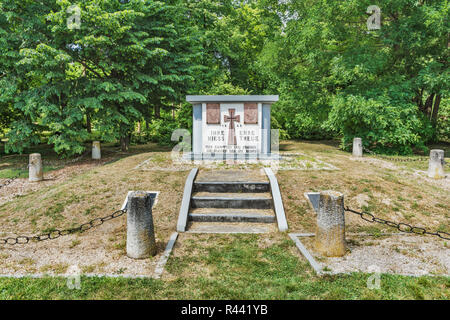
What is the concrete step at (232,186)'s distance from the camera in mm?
8094

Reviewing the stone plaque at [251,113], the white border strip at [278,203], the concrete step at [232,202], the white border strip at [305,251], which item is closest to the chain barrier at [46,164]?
the concrete step at [232,202]

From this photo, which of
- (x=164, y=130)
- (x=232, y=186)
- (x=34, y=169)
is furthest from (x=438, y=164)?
(x=34, y=169)

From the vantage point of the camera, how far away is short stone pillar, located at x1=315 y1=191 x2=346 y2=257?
5223 millimetres

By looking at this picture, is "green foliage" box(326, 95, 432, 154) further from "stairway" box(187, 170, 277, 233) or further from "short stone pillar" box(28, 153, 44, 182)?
"short stone pillar" box(28, 153, 44, 182)

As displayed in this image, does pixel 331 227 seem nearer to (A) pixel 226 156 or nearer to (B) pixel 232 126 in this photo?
(A) pixel 226 156

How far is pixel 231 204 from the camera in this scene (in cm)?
750

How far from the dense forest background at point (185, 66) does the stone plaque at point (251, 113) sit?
19.0 ft

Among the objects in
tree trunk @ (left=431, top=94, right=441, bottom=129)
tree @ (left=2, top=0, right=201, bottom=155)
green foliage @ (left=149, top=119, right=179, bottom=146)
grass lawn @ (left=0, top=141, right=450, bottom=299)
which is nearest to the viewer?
grass lawn @ (left=0, top=141, right=450, bottom=299)

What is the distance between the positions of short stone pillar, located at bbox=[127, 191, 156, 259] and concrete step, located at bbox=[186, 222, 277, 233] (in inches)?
55.0

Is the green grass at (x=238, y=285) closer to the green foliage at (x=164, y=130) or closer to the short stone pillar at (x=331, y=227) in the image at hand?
the short stone pillar at (x=331, y=227)

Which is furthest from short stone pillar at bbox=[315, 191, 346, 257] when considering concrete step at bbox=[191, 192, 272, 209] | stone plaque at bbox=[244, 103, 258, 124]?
stone plaque at bbox=[244, 103, 258, 124]

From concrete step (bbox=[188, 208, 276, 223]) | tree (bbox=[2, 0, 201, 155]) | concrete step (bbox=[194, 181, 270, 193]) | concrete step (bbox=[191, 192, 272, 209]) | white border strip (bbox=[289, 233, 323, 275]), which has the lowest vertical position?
white border strip (bbox=[289, 233, 323, 275])
